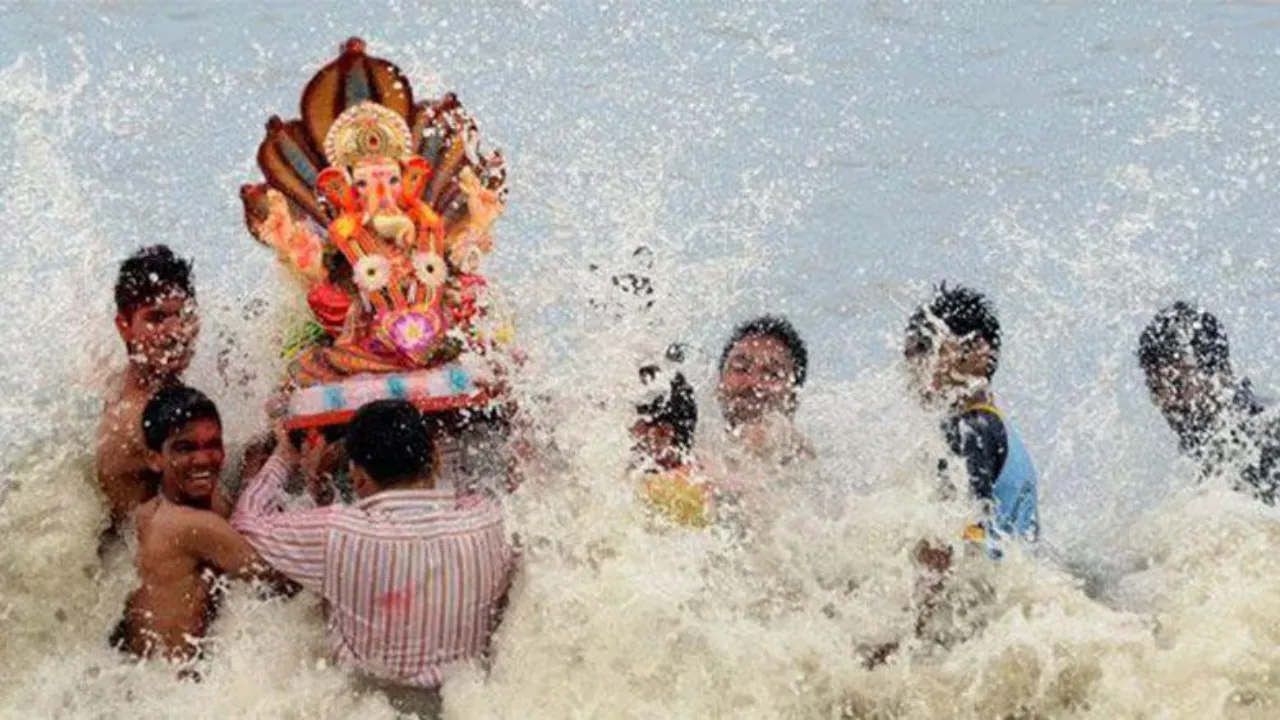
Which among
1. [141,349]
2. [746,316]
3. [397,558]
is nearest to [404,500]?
[397,558]

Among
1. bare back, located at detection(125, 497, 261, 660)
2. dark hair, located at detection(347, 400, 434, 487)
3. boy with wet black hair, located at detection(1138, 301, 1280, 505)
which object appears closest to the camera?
dark hair, located at detection(347, 400, 434, 487)

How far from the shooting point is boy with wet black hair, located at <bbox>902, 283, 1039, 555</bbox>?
5602 mm

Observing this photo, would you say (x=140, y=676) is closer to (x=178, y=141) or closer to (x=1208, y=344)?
(x=1208, y=344)

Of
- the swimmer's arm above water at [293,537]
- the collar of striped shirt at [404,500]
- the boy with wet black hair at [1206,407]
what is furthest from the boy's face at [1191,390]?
the swimmer's arm above water at [293,537]

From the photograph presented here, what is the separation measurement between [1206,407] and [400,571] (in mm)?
2685

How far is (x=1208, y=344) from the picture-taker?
6.39 meters

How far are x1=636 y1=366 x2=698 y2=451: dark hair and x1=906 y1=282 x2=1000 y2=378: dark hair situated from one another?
651mm

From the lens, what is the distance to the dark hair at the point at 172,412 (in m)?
5.27

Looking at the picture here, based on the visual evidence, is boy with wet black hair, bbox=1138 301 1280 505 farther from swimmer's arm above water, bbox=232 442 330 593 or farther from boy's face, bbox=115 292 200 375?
boy's face, bbox=115 292 200 375

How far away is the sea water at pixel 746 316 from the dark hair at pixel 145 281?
296mm

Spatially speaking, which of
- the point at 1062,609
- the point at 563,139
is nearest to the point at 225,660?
the point at 1062,609

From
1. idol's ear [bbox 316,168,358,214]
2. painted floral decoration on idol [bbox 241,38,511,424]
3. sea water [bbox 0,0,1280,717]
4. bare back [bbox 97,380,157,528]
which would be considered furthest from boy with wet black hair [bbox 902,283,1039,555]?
bare back [bbox 97,380,157,528]

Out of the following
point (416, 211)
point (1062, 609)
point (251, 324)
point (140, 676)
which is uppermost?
point (416, 211)

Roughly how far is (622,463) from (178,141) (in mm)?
9598
